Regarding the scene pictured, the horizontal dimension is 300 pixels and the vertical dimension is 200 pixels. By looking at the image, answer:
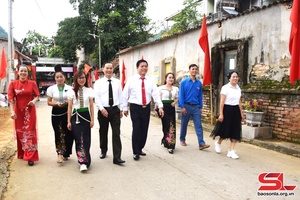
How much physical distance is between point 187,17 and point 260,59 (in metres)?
16.7

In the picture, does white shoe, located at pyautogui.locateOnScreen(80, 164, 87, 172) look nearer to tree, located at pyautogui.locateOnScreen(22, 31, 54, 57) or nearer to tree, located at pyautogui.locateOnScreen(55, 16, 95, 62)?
tree, located at pyautogui.locateOnScreen(55, 16, 95, 62)

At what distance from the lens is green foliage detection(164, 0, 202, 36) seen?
75.0 ft

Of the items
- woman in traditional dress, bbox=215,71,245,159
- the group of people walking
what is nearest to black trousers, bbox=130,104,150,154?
the group of people walking

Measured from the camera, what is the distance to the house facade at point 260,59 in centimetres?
637

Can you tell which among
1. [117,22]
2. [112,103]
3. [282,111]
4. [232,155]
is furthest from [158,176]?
[117,22]

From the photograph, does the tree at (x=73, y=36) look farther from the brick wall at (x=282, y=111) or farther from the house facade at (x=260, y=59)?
the brick wall at (x=282, y=111)

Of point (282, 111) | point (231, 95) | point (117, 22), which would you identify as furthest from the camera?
point (117, 22)

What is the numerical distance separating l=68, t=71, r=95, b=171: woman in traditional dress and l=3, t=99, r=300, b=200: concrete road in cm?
36

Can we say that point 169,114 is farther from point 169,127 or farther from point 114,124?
point 114,124

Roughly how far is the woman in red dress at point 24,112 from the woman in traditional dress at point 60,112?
38 centimetres

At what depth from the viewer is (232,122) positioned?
5.35 meters

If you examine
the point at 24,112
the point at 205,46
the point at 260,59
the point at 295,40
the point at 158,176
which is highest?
the point at 205,46

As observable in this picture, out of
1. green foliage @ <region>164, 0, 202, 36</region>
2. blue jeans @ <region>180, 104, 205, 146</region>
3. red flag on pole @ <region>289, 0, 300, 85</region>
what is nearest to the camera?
red flag on pole @ <region>289, 0, 300, 85</region>

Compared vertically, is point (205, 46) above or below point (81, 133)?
above
